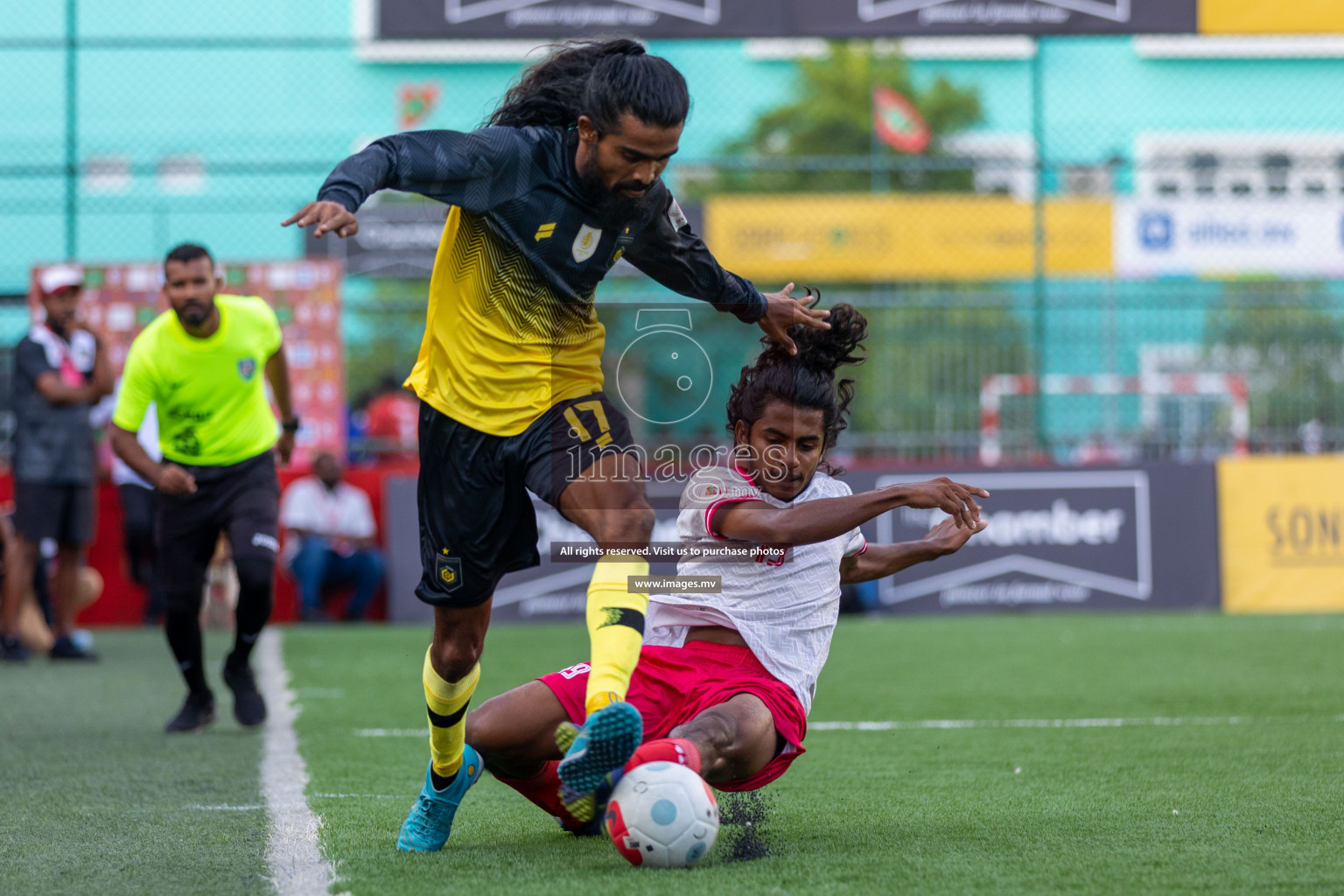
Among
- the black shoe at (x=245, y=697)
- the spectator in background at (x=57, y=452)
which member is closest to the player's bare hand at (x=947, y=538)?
the black shoe at (x=245, y=697)

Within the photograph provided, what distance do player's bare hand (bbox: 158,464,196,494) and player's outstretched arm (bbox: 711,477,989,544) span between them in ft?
10.6

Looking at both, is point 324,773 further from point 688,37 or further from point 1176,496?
point 1176,496

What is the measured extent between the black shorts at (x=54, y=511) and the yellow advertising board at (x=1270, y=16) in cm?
915

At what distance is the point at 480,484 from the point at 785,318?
0.90m

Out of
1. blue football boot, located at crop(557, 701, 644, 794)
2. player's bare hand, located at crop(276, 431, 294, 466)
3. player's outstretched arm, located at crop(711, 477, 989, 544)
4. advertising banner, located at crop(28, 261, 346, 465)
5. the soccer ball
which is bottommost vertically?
the soccer ball

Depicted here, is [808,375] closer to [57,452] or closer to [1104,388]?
[57,452]

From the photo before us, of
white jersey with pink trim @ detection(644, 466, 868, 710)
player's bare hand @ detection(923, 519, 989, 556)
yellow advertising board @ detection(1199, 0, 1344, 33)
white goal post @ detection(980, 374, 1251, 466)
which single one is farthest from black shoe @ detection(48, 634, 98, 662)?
yellow advertising board @ detection(1199, 0, 1344, 33)

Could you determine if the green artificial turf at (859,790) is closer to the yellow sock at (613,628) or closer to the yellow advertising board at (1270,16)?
the yellow sock at (613,628)

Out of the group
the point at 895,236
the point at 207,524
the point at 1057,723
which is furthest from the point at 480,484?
the point at 895,236

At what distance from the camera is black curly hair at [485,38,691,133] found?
3354mm

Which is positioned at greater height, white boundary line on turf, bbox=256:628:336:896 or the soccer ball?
the soccer ball

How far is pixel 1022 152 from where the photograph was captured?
20641 millimetres

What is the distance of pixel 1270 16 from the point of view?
39.2ft

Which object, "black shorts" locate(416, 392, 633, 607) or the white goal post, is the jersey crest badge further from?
the white goal post
